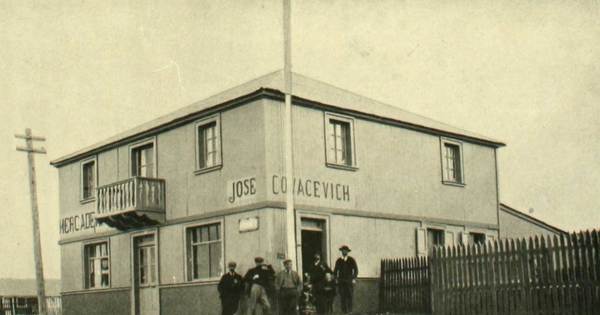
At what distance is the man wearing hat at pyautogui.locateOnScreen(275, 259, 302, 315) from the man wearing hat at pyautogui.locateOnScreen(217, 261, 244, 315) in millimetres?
1238

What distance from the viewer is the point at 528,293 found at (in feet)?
57.8

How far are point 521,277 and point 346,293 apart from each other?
527 cm

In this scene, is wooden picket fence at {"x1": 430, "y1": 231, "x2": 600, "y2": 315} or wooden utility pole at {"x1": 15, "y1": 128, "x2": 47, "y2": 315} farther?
wooden utility pole at {"x1": 15, "y1": 128, "x2": 47, "y2": 315}

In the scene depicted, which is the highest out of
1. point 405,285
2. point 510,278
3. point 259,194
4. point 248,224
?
point 259,194

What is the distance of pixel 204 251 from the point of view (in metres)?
22.9

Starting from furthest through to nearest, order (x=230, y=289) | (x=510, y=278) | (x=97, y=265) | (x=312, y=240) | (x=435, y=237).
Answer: (x=97, y=265)
(x=435, y=237)
(x=312, y=240)
(x=230, y=289)
(x=510, y=278)

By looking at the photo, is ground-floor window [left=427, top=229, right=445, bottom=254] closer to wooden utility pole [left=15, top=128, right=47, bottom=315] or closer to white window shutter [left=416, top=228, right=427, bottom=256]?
white window shutter [left=416, top=228, right=427, bottom=256]

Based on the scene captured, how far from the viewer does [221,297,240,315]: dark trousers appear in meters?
20.2

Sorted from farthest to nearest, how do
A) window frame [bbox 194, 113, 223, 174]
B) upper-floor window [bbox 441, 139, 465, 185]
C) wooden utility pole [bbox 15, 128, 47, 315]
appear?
1. wooden utility pole [bbox 15, 128, 47, 315]
2. upper-floor window [bbox 441, 139, 465, 185]
3. window frame [bbox 194, 113, 223, 174]

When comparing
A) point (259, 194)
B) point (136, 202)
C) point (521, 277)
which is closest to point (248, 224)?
point (259, 194)

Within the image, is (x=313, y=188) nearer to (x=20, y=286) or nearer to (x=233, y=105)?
(x=233, y=105)

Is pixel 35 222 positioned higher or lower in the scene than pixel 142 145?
lower

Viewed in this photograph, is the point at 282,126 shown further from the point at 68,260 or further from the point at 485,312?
the point at 68,260

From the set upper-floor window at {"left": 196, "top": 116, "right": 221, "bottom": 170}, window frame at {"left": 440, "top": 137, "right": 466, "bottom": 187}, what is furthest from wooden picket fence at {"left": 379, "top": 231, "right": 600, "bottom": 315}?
upper-floor window at {"left": 196, "top": 116, "right": 221, "bottom": 170}
